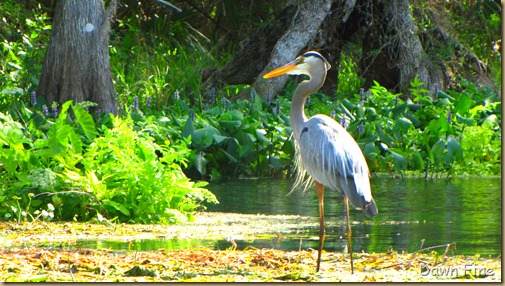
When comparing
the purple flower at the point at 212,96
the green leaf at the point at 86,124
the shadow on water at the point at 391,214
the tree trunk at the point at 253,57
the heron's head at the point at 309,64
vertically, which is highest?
the tree trunk at the point at 253,57

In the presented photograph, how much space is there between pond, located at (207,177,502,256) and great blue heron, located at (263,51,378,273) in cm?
56

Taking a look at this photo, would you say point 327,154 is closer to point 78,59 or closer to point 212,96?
point 78,59

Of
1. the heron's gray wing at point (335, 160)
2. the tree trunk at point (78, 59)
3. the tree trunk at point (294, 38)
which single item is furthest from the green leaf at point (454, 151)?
the heron's gray wing at point (335, 160)

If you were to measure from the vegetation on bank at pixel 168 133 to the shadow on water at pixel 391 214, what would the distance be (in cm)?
50

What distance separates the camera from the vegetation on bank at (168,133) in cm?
720

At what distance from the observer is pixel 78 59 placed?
1159 centimetres

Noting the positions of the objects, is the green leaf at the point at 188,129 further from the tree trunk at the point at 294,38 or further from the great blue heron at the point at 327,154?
the great blue heron at the point at 327,154

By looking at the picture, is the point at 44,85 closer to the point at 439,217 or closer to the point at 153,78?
the point at 153,78

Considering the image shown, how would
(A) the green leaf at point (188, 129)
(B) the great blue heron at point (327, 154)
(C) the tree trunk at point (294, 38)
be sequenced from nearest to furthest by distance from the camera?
(B) the great blue heron at point (327, 154), (A) the green leaf at point (188, 129), (C) the tree trunk at point (294, 38)

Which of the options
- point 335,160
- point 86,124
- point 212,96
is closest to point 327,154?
point 335,160

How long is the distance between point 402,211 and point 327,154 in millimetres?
2450

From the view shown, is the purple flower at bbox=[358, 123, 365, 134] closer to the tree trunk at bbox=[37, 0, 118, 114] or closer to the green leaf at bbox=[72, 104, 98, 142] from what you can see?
the tree trunk at bbox=[37, 0, 118, 114]

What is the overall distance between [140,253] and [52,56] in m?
6.57

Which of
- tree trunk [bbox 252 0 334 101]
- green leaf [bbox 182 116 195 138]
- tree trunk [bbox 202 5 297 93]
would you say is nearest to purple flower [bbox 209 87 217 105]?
tree trunk [bbox 202 5 297 93]
